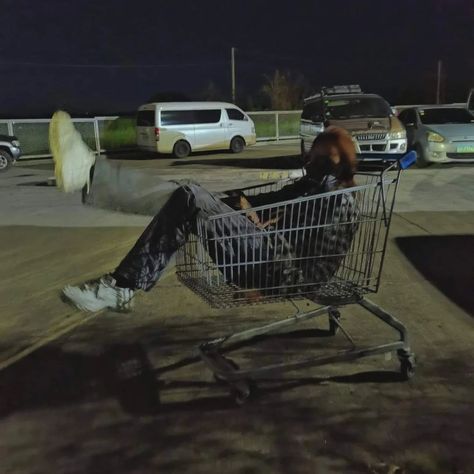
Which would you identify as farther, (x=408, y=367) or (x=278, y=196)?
(x=278, y=196)

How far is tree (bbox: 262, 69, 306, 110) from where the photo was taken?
36344 mm

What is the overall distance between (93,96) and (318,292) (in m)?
36.5

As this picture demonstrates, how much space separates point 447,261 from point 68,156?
4255 mm

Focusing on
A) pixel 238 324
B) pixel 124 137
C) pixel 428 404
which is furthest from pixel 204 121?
pixel 428 404

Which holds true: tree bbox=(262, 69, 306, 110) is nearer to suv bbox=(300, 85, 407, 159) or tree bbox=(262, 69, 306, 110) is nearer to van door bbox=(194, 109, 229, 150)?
van door bbox=(194, 109, 229, 150)

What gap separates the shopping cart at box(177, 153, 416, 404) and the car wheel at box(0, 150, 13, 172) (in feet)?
51.8

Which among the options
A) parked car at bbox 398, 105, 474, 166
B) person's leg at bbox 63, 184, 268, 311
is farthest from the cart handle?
parked car at bbox 398, 105, 474, 166

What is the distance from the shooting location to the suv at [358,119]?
1424cm

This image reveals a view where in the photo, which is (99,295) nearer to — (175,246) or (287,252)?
(175,246)

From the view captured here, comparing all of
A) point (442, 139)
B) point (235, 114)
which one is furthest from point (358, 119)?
point (235, 114)

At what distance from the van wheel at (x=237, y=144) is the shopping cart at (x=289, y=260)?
1984 centimetres

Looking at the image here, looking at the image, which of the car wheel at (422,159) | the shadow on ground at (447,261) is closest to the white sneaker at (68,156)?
the shadow on ground at (447,261)

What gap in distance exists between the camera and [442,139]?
1380 cm

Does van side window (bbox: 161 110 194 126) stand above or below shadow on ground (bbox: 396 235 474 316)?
above
